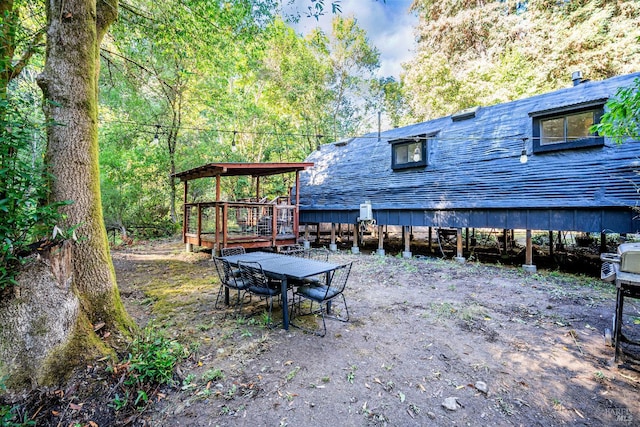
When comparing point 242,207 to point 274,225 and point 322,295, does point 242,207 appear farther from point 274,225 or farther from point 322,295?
point 322,295

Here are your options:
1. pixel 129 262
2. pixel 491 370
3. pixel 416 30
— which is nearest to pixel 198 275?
pixel 129 262

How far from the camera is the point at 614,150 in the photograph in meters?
6.88

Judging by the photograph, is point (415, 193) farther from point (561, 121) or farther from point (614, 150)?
point (614, 150)

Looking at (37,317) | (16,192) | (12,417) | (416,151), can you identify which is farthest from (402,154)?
(12,417)

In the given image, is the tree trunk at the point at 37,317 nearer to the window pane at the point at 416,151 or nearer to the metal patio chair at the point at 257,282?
the metal patio chair at the point at 257,282

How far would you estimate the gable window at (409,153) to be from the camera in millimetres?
10281

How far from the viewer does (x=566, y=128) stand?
7641 millimetres

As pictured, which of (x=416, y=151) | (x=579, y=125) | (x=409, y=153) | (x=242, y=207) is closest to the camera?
(x=579, y=125)

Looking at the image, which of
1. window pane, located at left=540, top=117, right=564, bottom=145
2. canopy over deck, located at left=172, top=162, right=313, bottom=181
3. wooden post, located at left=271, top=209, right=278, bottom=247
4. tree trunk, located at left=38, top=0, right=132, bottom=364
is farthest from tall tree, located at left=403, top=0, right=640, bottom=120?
tree trunk, located at left=38, top=0, right=132, bottom=364

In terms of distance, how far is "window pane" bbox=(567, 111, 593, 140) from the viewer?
7332mm

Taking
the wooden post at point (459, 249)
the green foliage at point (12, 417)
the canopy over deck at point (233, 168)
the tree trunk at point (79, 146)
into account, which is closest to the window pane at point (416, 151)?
the wooden post at point (459, 249)

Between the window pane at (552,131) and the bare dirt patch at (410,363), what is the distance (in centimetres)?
423

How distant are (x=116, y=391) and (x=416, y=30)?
2327 cm

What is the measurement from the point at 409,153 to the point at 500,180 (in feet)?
11.2
